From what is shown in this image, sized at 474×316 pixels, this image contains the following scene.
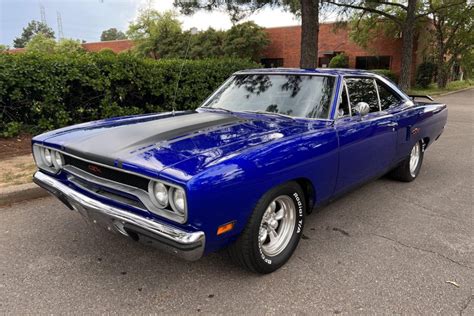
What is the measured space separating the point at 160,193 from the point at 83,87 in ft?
18.3

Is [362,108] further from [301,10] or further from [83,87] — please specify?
[301,10]

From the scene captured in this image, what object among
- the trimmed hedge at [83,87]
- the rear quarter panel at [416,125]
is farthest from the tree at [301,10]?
the rear quarter panel at [416,125]

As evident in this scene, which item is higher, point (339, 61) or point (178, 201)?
point (339, 61)

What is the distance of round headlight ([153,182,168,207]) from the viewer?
7.66ft

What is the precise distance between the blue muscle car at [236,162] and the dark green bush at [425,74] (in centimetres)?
2588

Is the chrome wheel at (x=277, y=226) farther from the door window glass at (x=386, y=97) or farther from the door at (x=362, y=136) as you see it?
the door window glass at (x=386, y=97)

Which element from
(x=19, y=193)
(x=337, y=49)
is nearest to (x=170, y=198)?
(x=19, y=193)

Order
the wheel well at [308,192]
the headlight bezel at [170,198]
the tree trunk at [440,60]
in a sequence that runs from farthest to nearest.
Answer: the tree trunk at [440,60] < the wheel well at [308,192] < the headlight bezel at [170,198]

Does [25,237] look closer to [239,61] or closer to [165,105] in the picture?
[165,105]

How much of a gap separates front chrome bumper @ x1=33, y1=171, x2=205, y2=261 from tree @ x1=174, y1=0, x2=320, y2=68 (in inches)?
344

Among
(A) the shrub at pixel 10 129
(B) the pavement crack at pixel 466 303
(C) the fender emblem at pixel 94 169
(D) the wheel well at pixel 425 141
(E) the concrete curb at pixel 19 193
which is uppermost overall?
(C) the fender emblem at pixel 94 169

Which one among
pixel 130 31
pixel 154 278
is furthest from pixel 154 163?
pixel 130 31

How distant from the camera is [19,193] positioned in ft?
14.1

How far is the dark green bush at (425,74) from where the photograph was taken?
1063 inches
